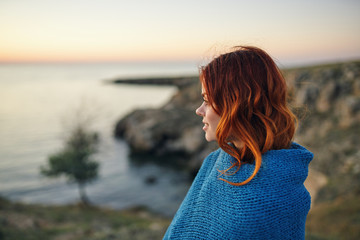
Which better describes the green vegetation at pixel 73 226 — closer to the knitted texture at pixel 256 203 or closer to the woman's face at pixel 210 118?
the knitted texture at pixel 256 203

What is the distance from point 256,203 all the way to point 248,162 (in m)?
0.29

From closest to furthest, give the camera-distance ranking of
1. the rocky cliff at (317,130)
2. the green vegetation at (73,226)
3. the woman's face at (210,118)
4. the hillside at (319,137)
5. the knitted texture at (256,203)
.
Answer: the knitted texture at (256,203) → the woman's face at (210,118) → the green vegetation at (73,226) → the hillside at (319,137) → the rocky cliff at (317,130)

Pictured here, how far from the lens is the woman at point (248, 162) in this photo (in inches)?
60.7

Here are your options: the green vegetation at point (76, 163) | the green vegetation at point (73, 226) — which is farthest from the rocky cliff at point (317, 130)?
the green vegetation at point (76, 163)

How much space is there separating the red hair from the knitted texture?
99 mm

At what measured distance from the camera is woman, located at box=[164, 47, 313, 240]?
1541 millimetres

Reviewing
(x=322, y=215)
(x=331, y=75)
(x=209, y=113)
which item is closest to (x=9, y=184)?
(x=322, y=215)

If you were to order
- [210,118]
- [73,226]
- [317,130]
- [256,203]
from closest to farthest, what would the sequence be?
[256,203], [210,118], [73,226], [317,130]

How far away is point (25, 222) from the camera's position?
12.2 meters

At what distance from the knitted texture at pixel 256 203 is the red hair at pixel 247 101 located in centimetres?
10

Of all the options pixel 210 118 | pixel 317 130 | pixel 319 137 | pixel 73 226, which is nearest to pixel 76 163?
pixel 73 226

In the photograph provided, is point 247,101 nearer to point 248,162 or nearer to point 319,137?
point 248,162

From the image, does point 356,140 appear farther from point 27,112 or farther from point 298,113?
point 27,112

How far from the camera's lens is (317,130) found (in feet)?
79.4
